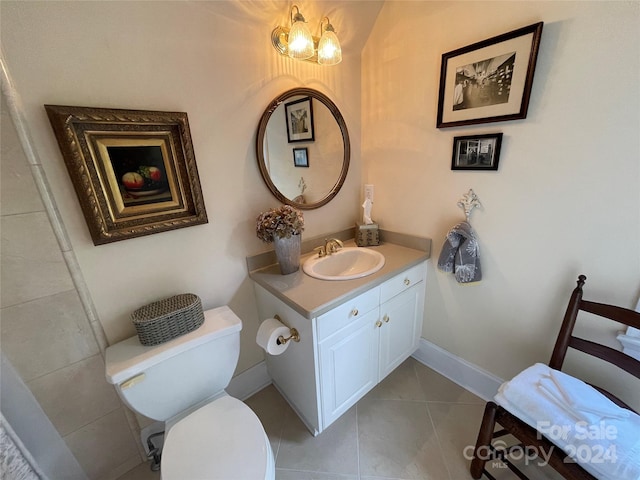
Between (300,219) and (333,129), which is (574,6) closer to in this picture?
(333,129)

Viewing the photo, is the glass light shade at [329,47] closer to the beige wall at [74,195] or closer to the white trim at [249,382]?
the beige wall at [74,195]

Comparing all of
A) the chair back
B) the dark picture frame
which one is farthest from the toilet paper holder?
the chair back

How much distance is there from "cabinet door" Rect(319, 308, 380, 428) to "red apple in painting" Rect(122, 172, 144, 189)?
39.9 inches

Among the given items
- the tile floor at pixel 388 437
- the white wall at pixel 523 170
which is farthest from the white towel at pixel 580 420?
the tile floor at pixel 388 437

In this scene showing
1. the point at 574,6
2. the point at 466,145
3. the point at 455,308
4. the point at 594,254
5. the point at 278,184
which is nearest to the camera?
the point at 574,6

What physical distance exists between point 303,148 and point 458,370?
1686mm

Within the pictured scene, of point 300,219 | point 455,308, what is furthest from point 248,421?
point 455,308

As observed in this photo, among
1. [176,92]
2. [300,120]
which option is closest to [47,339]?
[176,92]

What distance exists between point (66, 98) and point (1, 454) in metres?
1.18

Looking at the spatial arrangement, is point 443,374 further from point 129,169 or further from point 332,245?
point 129,169

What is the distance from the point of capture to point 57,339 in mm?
951

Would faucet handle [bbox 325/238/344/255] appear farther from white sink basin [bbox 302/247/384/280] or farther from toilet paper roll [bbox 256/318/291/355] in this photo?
toilet paper roll [bbox 256/318/291/355]

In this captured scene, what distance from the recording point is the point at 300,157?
4.81 feet

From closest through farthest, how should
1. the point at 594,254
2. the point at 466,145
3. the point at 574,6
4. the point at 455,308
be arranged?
the point at 574,6, the point at 594,254, the point at 466,145, the point at 455,308
